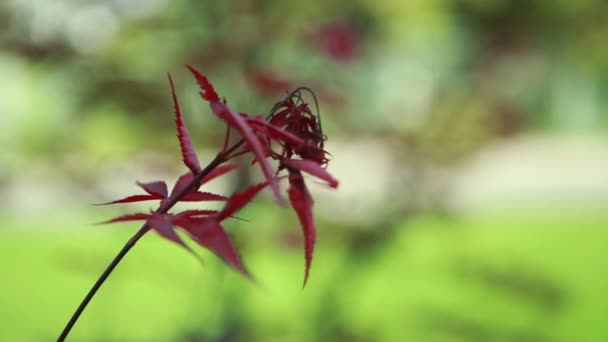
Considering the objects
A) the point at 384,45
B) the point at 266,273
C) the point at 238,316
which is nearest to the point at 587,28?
the point at 384,45

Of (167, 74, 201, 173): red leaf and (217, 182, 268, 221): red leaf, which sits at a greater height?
(167, 74, 201, 173): red leaf

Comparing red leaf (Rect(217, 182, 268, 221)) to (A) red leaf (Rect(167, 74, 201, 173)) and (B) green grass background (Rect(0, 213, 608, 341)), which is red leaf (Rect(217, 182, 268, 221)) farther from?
(B) green grass background (Rect(0, 213, 608, 341))

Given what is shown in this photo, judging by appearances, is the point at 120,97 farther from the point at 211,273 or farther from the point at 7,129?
the point at 7,129

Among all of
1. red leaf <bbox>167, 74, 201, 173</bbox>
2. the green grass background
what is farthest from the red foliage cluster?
the green grass background

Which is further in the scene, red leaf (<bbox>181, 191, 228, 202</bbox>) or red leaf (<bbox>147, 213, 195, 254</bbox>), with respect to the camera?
red leaf (<bbox>181, 191, 228, 202</bbox>)

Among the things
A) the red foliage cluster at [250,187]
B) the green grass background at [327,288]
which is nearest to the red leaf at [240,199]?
the red foliage cluster at [250,187]

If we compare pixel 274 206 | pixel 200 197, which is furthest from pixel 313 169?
pixel 274 206
